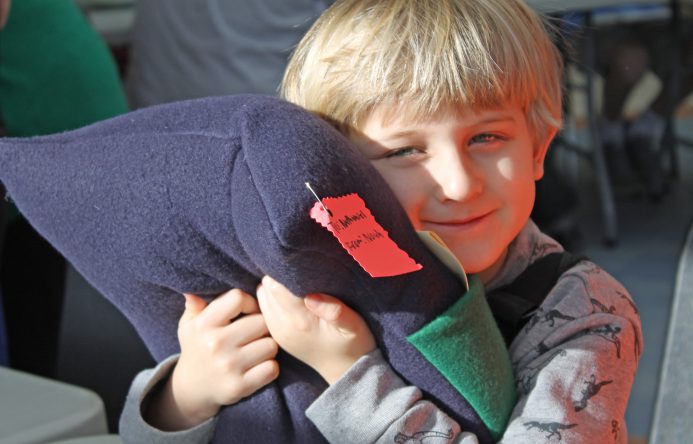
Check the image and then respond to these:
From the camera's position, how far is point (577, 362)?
0.81 metres

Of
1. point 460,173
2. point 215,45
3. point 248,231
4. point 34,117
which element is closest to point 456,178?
point 460,173

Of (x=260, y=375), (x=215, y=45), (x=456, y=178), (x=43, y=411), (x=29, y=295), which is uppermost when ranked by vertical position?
(x=456, y=178)

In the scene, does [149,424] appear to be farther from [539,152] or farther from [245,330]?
[539,152]

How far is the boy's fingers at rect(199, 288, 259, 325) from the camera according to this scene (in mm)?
835

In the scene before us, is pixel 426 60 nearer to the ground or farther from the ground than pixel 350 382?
farther from the ground

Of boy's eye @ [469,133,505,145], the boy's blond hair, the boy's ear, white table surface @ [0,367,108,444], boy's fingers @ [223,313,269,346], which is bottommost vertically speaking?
white table surface @ [0,367,108,444]

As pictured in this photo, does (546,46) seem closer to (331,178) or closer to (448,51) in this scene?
(448,51)

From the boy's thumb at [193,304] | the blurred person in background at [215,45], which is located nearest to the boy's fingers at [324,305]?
the boy's thumb at [193,304]

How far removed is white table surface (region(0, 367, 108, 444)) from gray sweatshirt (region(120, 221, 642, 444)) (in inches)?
3.5

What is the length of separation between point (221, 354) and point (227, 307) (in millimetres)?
43

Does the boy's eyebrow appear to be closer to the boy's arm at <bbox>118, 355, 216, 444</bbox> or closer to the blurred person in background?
the boy's arm at <bbox>118, 355, 216, 444</bbox>

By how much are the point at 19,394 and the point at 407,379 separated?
450 mm

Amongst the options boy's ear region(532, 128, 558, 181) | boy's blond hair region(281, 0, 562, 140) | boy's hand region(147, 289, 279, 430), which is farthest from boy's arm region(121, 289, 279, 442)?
boy's ear region(532, 128, 558, 181)

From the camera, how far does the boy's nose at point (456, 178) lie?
0.84 metres
